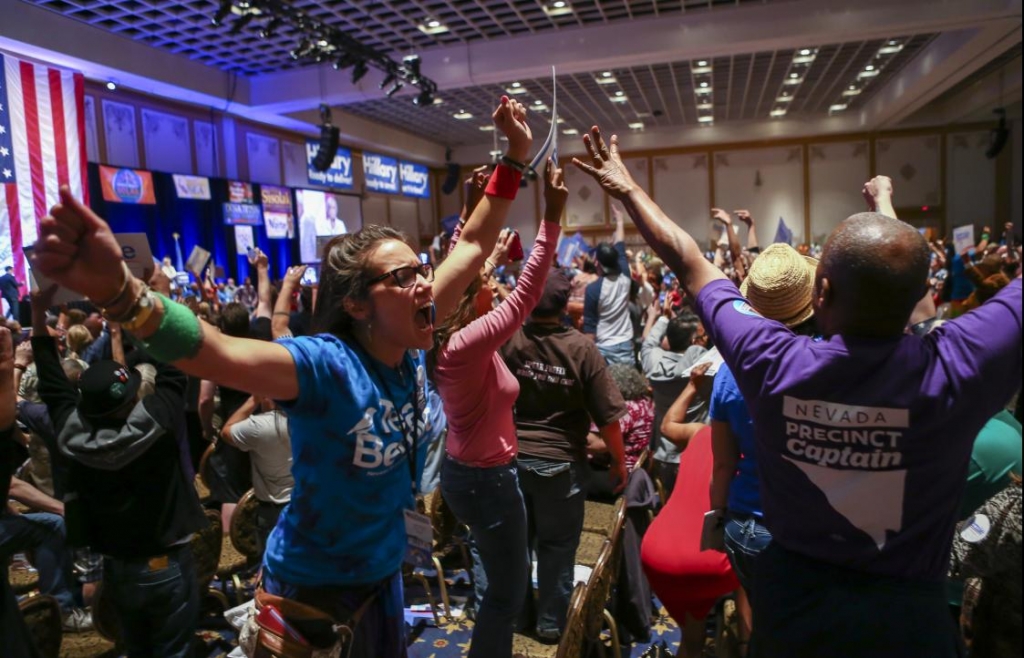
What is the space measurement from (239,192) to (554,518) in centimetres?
1202

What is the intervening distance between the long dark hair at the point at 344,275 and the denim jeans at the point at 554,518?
4.66 ft

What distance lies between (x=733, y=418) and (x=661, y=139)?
1901cm

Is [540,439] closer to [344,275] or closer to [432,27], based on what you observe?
[344,275]

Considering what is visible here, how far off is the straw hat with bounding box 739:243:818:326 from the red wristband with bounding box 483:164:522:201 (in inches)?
26.5

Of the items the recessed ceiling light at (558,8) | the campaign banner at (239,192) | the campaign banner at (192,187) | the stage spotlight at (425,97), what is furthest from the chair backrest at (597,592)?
the campaign banner at (239,192)

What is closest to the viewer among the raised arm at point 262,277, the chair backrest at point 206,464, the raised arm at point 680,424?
the raised arm at point 680,424

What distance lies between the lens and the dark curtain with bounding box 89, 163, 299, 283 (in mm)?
10539

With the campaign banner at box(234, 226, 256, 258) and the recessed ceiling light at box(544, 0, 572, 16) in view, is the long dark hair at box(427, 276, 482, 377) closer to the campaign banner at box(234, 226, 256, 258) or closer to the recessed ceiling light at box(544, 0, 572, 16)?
the recessed ceiling light at box(544, 0, 572, 16)

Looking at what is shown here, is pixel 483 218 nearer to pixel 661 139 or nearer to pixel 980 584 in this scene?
pixel 980 584

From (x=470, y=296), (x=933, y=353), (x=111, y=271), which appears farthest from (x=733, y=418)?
(x=111, y=271)

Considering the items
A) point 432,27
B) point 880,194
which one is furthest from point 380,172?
point 880,194

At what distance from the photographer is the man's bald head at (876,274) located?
3.68 ft

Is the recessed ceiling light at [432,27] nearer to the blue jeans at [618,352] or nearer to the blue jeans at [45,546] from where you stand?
the blue jeans at [618,352]

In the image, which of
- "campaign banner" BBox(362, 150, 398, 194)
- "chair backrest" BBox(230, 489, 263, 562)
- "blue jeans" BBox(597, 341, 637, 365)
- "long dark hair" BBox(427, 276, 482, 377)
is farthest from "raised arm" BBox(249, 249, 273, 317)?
"campaign banner" BBox(362, 150, 398, 194)
